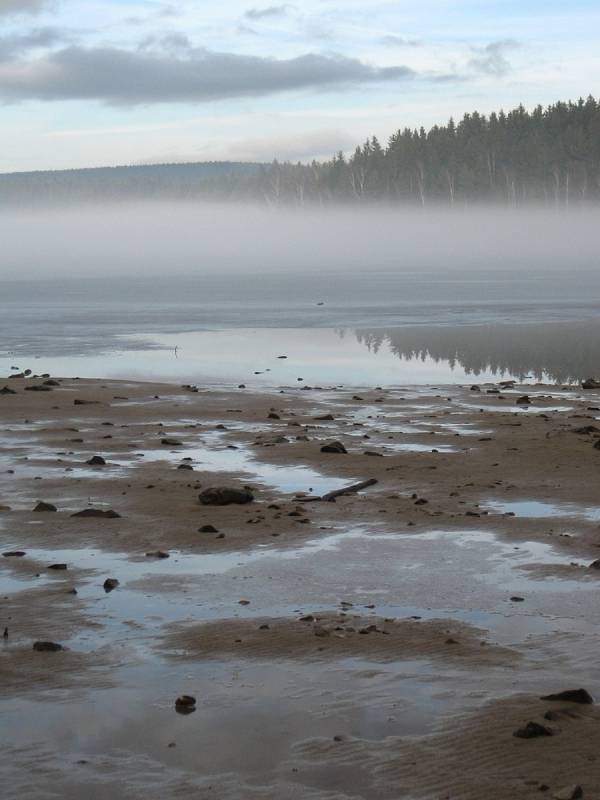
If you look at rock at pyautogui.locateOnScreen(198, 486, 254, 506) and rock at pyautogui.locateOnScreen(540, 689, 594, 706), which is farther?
rock at pyautogui.locateOnScreen(198, 486, 254, 506)

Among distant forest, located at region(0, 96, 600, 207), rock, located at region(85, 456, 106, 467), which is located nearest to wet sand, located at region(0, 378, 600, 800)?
rock, located at region(85, 456, 106, 467)

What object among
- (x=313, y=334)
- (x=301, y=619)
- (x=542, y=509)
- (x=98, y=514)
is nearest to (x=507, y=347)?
(x=313, y=334)

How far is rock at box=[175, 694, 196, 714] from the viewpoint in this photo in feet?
20.8

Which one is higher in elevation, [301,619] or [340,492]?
[301,619]

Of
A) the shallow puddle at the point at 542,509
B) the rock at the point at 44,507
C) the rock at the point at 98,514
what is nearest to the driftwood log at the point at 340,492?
the shallow puddle at the point at 542,509

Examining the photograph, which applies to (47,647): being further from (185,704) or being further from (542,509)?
(542,509)

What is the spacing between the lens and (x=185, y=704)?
21.0ft

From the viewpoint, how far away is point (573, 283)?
69000mm

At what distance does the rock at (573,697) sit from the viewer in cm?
635

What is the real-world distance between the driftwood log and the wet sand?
0.15ft

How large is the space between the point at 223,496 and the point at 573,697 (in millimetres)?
5658

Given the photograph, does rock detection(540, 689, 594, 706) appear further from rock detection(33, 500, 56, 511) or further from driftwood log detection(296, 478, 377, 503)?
rock detection(33, 500, 56, 511)

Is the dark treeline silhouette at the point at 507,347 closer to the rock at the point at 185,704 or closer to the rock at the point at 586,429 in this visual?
the rock at the point at 586,429

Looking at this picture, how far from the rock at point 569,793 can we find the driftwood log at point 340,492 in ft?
21.8
